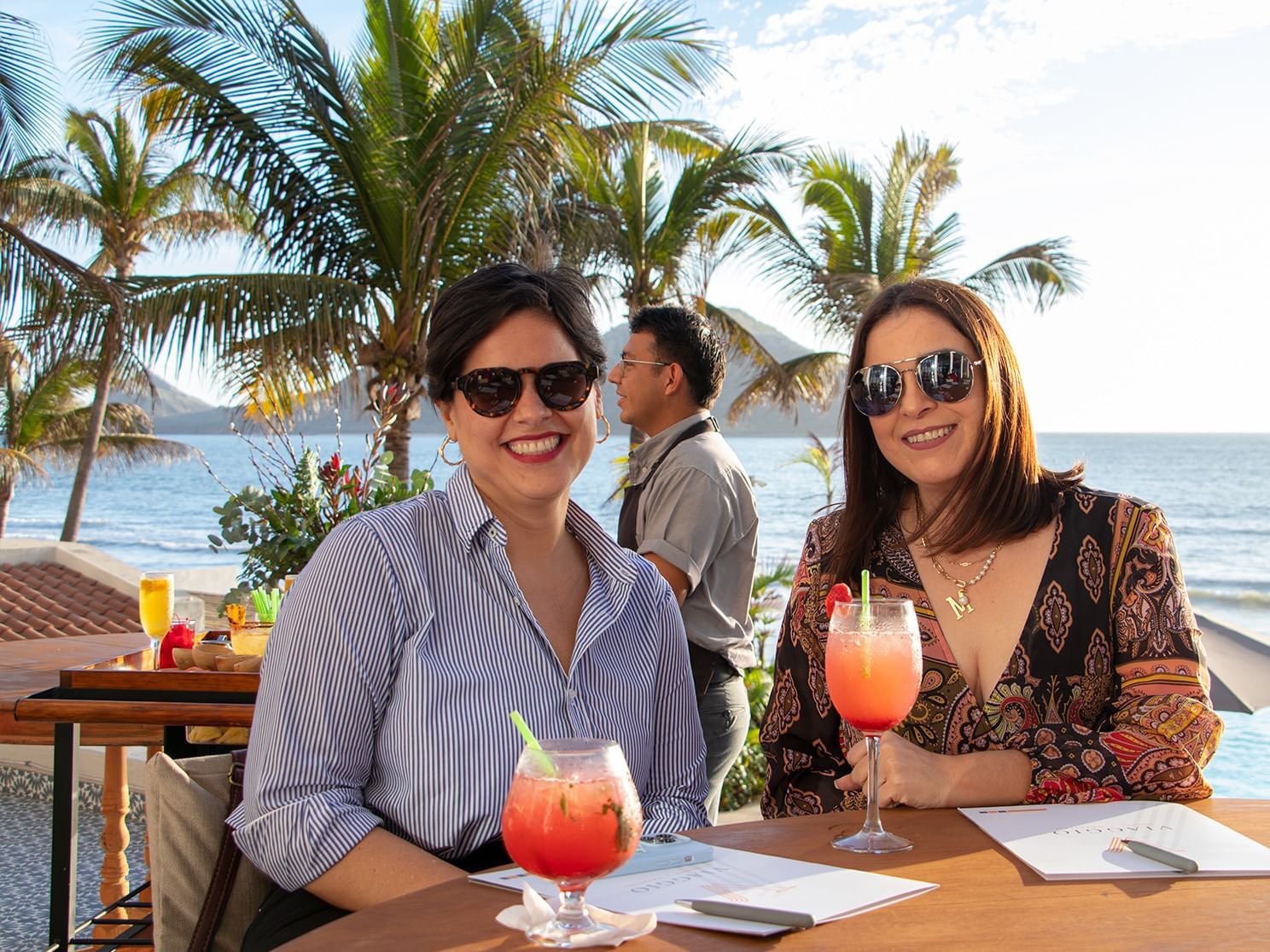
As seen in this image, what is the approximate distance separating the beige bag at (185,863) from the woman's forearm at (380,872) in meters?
0.47

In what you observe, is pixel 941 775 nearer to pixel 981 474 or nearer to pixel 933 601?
pixel 933 601

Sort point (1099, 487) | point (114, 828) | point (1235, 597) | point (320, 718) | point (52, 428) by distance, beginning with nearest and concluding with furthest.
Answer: point (320, 718)
point (114, 828)
point (1099, 487)
point (52, 428)
point (1235, 597)

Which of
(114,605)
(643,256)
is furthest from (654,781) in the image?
(643,256)

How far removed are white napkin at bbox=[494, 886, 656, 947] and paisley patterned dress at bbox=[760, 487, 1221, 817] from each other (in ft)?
2.97

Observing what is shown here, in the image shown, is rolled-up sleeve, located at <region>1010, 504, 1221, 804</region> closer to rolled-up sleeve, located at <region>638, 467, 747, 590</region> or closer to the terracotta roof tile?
rolled-up sleeve, located at <region>638, 467, 747, 590</region>

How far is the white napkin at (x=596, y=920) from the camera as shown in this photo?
1312 mm

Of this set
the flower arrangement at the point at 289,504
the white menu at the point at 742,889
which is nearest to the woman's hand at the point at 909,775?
the white menu at the point at 742,889

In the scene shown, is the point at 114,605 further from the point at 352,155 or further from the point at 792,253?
the point at 792,253

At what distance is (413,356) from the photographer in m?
9.75

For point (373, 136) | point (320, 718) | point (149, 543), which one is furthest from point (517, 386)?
point (149, 543)

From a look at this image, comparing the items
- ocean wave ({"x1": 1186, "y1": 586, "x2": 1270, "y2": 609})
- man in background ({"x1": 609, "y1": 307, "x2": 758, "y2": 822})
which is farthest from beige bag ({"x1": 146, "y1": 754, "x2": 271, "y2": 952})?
ocean wave ({"x1": 1186, "y1": 586, "x2": 1270, "y2": 609})

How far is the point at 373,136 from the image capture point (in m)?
9.41

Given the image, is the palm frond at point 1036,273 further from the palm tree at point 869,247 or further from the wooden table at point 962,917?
the wooden table at point 962,917

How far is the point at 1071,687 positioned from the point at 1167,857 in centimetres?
69
